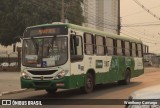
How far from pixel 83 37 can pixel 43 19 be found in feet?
114

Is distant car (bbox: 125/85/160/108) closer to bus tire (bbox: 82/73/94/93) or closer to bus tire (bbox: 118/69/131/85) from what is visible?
bus tire (bbox: 82/73/94/93)

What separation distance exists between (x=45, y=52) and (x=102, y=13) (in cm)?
5847

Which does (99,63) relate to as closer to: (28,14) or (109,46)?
(109,46)

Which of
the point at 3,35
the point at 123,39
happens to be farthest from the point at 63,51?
the point at 3,35

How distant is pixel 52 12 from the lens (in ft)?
175

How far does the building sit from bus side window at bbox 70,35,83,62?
51.1m

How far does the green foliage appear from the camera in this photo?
172ft

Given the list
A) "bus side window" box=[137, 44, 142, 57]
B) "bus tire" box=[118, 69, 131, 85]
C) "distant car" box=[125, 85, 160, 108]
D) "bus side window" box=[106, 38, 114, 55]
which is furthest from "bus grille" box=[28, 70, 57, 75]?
"bus side window" box=[137, 44, 142, 57]

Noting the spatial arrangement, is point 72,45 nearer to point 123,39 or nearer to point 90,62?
point 90,62

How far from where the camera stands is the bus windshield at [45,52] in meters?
16.8

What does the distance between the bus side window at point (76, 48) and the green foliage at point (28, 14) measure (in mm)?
33733

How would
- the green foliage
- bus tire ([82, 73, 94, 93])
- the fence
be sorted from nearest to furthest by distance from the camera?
bus tire ([82, 73, 94, 93]) → the fence → the green foliage

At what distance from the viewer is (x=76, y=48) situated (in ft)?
57.4

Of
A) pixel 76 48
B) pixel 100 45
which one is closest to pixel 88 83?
pixel 76 48
